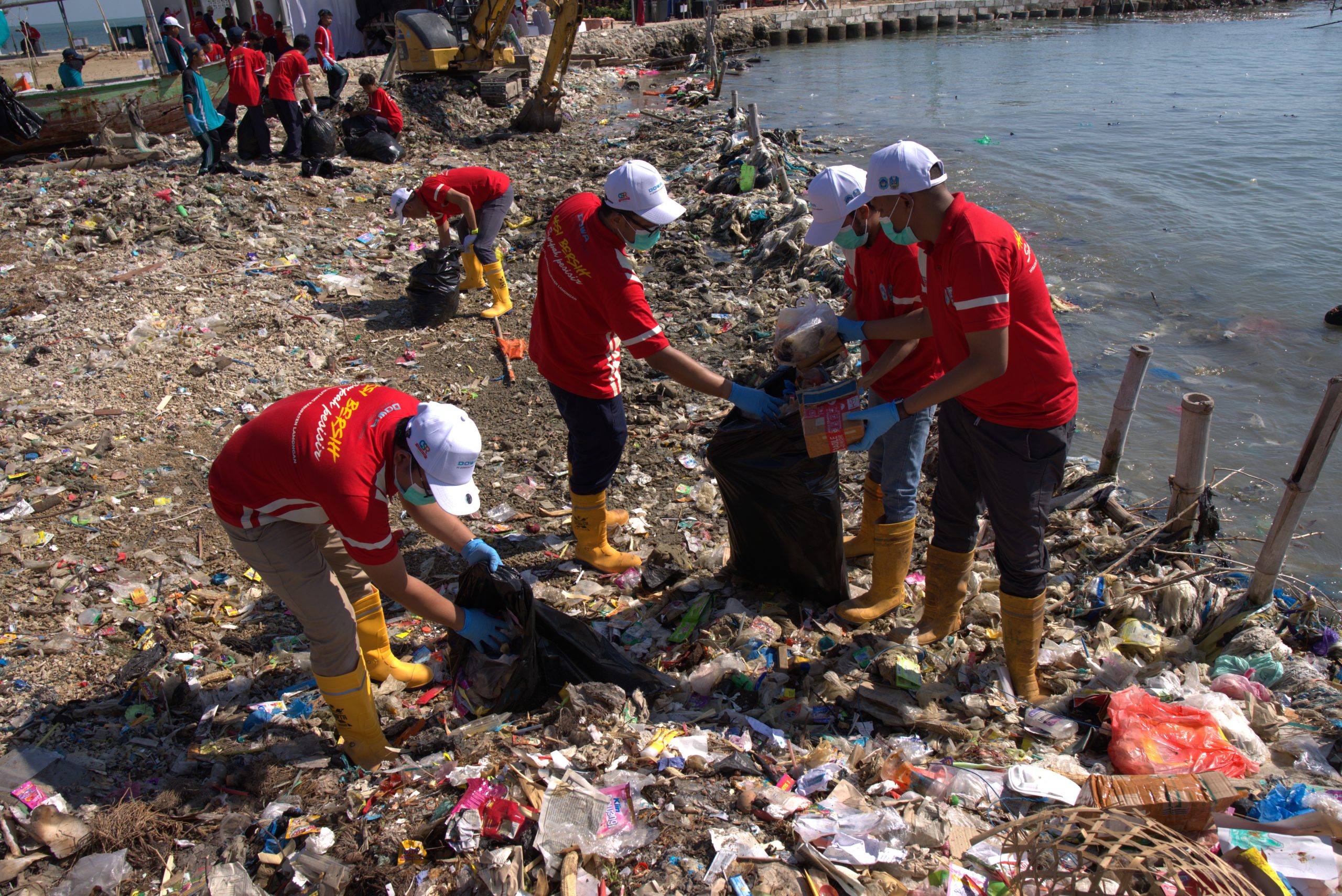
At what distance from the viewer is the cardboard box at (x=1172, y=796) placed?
2.10 m

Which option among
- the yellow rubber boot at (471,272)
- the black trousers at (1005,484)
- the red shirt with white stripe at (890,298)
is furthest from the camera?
the yellow rubber boot at (471,272)

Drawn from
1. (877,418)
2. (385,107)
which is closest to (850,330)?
(877,418)

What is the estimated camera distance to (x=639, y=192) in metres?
3.00

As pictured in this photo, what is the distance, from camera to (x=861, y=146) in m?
14.9

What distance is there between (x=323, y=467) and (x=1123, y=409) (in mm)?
3948

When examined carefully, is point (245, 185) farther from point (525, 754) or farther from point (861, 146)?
point (861, 146)

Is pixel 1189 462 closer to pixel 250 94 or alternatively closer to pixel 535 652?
pixel 535 652

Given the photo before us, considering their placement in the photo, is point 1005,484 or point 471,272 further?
point 471,272

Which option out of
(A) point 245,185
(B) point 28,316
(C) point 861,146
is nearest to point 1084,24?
(C) point 861,146

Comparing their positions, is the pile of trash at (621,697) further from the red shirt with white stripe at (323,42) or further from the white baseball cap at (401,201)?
the red shirt with white stripe at (323,42)

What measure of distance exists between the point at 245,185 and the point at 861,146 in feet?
35.5

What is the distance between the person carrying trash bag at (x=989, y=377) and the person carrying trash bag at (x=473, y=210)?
4253 millimetres

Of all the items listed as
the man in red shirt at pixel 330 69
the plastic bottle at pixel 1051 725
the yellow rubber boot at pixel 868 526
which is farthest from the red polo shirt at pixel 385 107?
the plastic bottle at pixel 1051 725

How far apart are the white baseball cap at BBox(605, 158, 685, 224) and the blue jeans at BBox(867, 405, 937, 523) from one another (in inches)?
48.4
